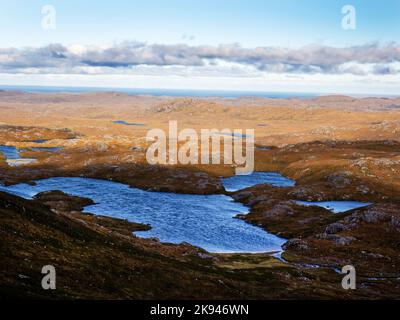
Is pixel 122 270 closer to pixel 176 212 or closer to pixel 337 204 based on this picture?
pixel 176 212

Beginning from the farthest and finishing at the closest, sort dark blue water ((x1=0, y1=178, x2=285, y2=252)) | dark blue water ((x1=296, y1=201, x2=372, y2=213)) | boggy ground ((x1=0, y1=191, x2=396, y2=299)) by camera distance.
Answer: dark blue water ((x1=296, y1=201, x2=372, y2=213)) → dark blue water ((x1=0, y1=178, x2=285, y2=252)) → boggy ground ((x1=0, y1=191, x2=396, y2=299))

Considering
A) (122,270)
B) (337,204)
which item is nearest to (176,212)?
(337,204)

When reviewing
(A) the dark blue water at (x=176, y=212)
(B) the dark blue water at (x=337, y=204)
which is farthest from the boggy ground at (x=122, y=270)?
(B) the dark blue water at (x=337, y=204)

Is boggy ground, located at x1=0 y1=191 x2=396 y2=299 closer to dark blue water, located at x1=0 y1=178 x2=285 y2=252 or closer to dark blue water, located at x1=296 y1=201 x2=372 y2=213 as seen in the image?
dark blue water, located at x1=0 y1=178 x2=285 y2=252

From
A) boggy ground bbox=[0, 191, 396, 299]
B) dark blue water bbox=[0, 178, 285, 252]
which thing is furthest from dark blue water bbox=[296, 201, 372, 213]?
boggy ground bbox=[0, 191, 396, 299]

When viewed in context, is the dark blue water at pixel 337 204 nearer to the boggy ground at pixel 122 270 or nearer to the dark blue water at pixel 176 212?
the dark blue water at pixel 176 212
